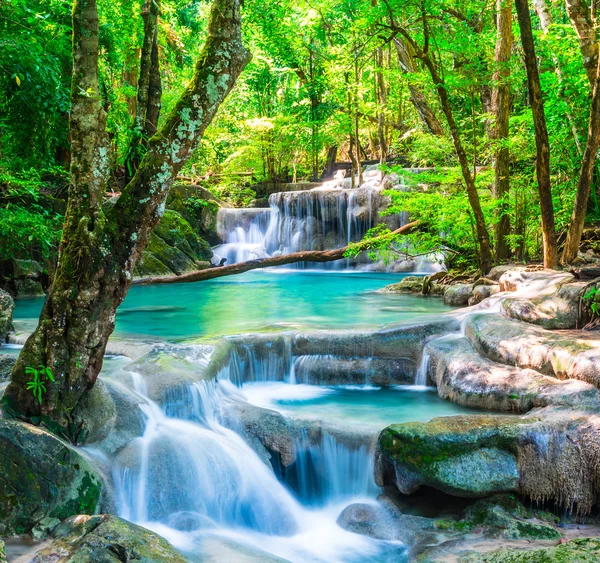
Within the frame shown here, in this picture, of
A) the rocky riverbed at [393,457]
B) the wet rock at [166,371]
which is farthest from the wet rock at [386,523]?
the wet rock at [166,371]

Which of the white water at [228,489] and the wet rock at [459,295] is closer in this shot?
the white water at [228,489]

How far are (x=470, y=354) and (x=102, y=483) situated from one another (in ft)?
14.6

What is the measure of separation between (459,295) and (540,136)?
11.6ft

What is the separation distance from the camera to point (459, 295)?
37.4ft

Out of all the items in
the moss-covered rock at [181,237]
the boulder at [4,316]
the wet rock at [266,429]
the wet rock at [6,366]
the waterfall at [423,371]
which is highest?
the moss-covered rock at [181,237]

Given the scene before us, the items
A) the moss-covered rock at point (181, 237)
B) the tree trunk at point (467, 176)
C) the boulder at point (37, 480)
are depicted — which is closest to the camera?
the boulder at point (37, 480)

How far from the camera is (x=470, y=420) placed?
17.3ft

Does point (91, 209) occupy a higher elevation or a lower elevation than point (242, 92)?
lower

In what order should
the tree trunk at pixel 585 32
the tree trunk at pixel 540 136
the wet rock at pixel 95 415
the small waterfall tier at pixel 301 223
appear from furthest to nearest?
the small waterfall tier at pixel 301 223
the tree trunk at pixel 540 136
the tree trunk at pixel 585 32
the wet rock at pixel 95 415

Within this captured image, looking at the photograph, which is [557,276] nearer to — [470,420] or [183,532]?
[470,420]

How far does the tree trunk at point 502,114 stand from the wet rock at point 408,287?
220 centimetres

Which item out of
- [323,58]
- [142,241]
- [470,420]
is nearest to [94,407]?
[142,241]

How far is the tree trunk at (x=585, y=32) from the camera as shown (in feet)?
26.0

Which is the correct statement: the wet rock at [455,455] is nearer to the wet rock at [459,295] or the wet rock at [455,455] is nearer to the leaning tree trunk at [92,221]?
the leaning tree trunk at [92,221]
